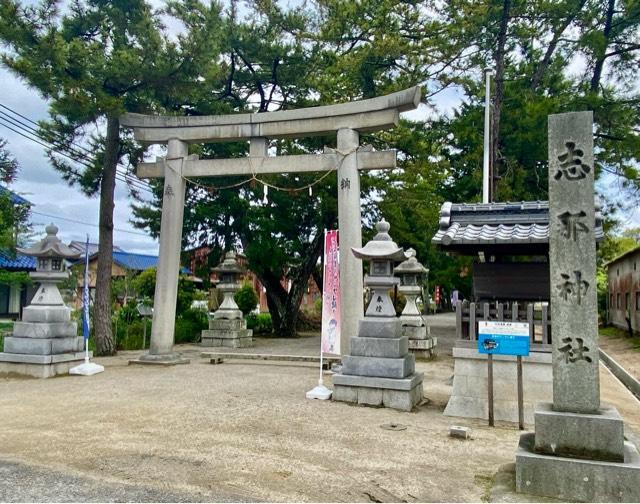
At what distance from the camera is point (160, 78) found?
43.7 feet

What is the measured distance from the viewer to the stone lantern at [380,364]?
8.31 meters

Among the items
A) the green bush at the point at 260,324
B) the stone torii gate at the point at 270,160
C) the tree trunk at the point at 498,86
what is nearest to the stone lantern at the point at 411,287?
the tree trunk at the point at 498,86

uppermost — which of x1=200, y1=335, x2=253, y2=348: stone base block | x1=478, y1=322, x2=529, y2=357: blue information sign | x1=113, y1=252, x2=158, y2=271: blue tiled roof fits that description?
x1=113, y1=252, x2=158, y2=271: blue tiled roof

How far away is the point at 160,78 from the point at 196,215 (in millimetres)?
7385

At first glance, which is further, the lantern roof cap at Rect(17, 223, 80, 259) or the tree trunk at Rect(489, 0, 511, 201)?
the tree trunk at Rect(489, 0, 511, 201)

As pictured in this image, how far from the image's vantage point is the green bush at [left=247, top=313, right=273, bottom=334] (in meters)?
24.0

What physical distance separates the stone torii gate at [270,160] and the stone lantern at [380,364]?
7.24 feet

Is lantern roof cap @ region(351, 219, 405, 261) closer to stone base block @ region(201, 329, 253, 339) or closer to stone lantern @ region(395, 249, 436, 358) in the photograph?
stone lantern @ region(395, 249, 436, 358)

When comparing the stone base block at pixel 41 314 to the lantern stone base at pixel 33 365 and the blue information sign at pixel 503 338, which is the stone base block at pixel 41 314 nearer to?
the lantern stone base at pixel 33 365

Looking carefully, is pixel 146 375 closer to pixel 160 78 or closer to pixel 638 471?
pixel 160 78

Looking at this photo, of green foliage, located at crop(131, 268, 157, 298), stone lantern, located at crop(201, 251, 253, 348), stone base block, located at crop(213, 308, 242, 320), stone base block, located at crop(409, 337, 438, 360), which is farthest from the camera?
green foliage, located at crop(131, 268, 157, 298)

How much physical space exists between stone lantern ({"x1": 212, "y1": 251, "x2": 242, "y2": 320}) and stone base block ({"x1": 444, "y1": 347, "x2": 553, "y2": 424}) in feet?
38.1

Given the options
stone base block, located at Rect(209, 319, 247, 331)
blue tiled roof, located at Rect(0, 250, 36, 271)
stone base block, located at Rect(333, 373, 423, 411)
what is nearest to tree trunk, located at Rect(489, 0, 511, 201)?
stone base block, located at Rect(209, 319, 247, 331)

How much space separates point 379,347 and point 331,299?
70.4 inches
